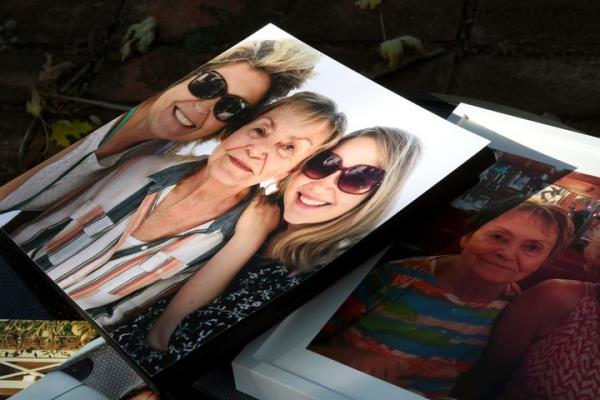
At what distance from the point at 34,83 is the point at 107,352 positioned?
1183mm

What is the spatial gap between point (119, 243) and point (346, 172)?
20 cm

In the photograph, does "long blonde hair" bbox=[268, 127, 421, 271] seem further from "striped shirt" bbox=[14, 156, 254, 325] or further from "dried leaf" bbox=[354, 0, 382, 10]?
"dried leaf" bbox=[354, 0, 382, 10]

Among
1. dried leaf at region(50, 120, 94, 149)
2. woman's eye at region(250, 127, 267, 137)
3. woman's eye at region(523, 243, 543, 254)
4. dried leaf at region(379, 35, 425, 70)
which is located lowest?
dried leaf at region(50, 120, 94, 149)

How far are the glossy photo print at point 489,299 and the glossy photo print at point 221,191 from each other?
51mm

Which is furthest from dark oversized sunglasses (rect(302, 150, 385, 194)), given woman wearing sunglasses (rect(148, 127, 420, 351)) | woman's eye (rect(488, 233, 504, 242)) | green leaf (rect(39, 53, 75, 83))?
green leaf (rect(39, 53, 75, 83))

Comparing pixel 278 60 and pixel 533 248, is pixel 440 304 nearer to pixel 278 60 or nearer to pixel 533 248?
pixel 533 248

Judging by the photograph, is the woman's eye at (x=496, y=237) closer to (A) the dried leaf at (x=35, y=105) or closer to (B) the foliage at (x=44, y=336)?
(B) the foliage at (x=44, y=336)

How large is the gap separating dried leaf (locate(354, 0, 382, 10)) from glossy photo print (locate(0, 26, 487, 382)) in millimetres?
885

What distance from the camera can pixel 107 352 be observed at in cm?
69

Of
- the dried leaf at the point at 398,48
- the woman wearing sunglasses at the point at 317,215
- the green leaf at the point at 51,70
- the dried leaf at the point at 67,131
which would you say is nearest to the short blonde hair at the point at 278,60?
the woman wearing sunglasses at the point at 317,215

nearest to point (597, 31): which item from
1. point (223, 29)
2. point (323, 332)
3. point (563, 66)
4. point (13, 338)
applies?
point (563, 66)

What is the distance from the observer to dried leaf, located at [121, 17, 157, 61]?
1717 mm

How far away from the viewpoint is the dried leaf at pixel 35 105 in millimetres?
1653

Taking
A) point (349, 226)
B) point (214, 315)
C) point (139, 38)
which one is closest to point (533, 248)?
point (349, 226)
